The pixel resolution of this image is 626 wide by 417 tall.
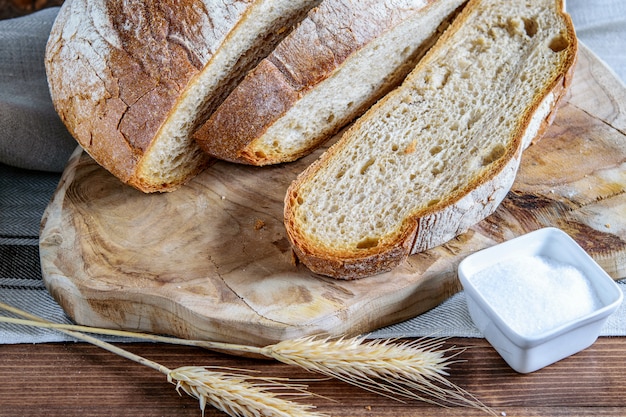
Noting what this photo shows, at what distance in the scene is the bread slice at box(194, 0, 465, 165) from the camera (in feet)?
9.02

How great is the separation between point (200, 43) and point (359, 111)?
34.2 inches

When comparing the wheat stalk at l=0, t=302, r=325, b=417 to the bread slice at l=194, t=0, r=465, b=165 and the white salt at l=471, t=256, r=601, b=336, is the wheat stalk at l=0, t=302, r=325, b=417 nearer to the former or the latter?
the white salt at l=471, t=256, r=601, b=336

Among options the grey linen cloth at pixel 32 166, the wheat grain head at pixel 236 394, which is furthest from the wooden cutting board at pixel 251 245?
the wheat grain head at pixel 236 394

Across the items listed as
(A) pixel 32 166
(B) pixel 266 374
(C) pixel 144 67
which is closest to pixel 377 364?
(B) pixel 266 374

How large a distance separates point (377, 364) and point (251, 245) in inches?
29.2

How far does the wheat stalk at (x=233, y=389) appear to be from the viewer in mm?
2047

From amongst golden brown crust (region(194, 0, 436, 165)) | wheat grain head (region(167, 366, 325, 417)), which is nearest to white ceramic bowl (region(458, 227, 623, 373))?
wheat grain head (region(167, 366, 325, 417))

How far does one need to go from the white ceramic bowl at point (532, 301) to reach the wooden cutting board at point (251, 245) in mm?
A: 195

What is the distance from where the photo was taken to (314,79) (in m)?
2.79

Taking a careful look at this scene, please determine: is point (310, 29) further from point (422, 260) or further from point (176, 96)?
point (422, 260)

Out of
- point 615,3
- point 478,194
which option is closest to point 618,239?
point 478,194

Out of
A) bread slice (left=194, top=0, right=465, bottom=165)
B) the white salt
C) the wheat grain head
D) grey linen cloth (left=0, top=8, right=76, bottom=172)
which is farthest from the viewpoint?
grey linen cloth (left=0, top=8, right=76, bottom=172)

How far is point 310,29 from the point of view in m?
2.75

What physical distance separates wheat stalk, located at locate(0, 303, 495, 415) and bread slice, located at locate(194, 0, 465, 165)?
3.01 ft
